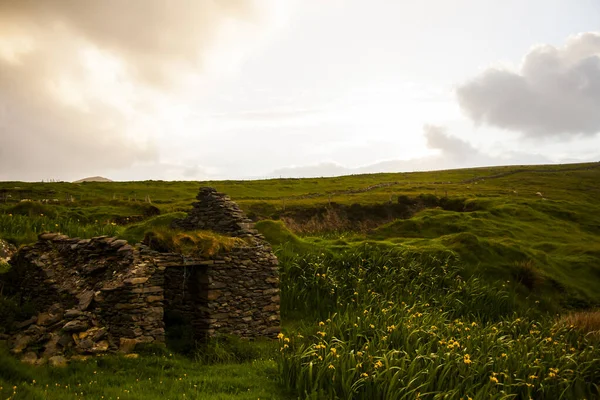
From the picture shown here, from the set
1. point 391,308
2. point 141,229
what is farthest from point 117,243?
point 391,308

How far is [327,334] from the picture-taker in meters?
14.1

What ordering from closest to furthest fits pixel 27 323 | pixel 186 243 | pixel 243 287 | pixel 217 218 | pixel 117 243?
pixel 27 323, pixel 117 243, pixel 186 243, pixel 243 287, pixel 217 218

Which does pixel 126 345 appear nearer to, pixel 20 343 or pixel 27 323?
pixel 20 343

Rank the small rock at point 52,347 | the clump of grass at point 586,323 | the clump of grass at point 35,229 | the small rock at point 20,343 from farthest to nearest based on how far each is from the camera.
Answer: the clump of grass at point 35,229, the clump of grass at point 586,323, the small rock at point 52,347, the small rock at point 20,343

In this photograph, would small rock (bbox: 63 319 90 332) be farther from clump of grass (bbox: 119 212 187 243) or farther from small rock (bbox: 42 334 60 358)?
clump of grass (bbox: 119 212 187 243)

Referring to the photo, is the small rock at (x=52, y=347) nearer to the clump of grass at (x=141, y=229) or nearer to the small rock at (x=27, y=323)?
the small rock at (x=27, y=323)

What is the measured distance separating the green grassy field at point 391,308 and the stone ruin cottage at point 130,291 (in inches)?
39.1

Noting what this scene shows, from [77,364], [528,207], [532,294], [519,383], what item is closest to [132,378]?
[77,364]

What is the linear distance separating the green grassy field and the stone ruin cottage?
39.1 inches

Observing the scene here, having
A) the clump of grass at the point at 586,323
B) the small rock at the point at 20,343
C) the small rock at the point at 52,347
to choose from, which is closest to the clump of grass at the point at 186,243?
the small rock at the point at 52,347

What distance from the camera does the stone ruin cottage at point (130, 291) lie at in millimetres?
12852

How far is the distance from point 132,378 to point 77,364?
1.45 meters

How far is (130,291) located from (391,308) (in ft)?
28.2

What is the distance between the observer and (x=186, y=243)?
50.5 ft
